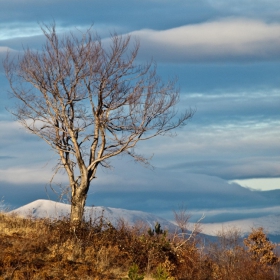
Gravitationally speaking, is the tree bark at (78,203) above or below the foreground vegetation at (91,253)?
above

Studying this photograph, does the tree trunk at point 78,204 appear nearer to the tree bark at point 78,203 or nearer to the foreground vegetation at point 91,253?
the tree bark at point 78,203

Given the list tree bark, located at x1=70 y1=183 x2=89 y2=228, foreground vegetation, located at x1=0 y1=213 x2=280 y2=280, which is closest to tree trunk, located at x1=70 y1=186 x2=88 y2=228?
tree bark, located at x1=70 y1=183 x2=89 y2=228

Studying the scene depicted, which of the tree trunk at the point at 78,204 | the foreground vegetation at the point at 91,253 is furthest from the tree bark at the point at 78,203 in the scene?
the foreground vegetation at the point at 91,253

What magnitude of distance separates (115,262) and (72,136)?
6.95 m

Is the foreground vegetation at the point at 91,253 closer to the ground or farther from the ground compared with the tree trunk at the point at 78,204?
closer to the ground

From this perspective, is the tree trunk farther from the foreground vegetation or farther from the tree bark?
the foreground vegetation

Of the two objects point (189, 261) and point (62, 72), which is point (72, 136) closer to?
point (62, 72)

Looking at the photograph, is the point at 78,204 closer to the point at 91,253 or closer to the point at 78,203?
the point at 78,203

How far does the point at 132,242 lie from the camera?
23234mm

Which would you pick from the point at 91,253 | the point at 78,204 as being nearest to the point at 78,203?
the point at 78,204

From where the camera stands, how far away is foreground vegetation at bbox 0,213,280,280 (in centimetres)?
1802

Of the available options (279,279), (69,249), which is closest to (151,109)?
(69,249)

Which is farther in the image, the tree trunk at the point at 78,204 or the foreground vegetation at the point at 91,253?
the tree trunk at the point at 78,204

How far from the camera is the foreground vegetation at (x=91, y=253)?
59.1ft
